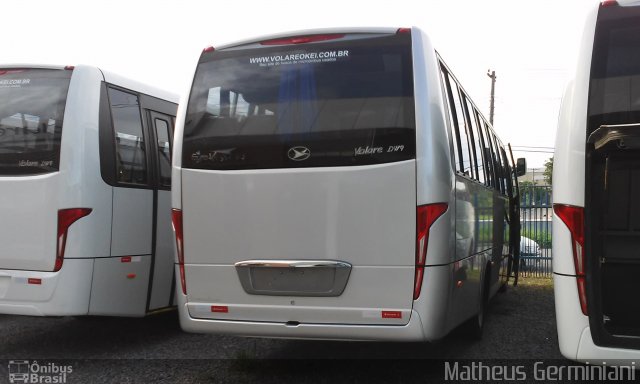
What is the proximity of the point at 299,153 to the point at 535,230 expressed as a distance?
10399mm

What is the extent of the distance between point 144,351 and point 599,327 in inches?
174

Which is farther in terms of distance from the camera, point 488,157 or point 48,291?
point 488,157

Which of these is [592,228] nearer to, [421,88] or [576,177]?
[576,177]

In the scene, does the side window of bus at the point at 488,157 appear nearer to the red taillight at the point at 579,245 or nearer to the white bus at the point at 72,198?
the red taillight at the point at 579,245

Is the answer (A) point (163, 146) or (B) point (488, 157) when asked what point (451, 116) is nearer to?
(B) point (488, 157)

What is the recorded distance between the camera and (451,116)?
209 inches

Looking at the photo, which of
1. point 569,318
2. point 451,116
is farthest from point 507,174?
point 569,318

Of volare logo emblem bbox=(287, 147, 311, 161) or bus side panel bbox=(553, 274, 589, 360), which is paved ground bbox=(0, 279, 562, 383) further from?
volare logo emblem bbox=(287, 147, 311, 161)

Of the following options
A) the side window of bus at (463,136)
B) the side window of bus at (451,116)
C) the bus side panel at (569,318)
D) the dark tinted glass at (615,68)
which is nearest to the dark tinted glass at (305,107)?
the side window of bus at (451,116)

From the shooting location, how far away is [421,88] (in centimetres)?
462

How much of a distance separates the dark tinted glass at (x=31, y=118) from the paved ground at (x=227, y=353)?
1898 millimetres

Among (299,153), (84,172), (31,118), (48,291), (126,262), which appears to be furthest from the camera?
(126,262)

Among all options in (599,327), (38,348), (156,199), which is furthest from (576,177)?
(38,348)

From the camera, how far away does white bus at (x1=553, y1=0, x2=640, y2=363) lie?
3.97 meters
